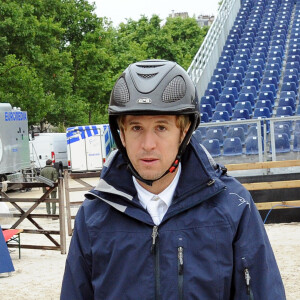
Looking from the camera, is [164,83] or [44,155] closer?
[164,83]

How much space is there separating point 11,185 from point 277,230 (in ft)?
18.1

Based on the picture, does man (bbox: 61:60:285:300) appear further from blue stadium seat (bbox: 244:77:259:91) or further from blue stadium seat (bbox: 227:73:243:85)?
blue stadium seat (bbox: 227:73:243:85)

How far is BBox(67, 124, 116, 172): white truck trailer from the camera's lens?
109 ft

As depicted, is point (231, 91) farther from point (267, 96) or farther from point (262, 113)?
point (262, 113)

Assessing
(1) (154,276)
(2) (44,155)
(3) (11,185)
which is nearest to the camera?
(1) (154,276)

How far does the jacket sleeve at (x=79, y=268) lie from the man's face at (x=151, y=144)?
1.04 feet

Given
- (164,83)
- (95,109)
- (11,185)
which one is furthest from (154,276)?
(95,109)

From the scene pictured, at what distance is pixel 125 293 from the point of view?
220 centimetres

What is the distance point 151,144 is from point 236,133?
12393 mm

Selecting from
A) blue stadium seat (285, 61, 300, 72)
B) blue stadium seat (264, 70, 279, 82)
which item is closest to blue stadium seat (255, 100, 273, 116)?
blue stadium seat (264, 70, 279, 82)

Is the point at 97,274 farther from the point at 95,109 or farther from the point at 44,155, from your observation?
the point at 95,109

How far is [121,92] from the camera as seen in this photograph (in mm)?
2334

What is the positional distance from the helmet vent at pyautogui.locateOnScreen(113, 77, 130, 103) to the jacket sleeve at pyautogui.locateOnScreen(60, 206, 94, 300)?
1.52 ft

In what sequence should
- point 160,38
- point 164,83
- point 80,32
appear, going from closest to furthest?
point 164,83
point 80,32
point 160,38
